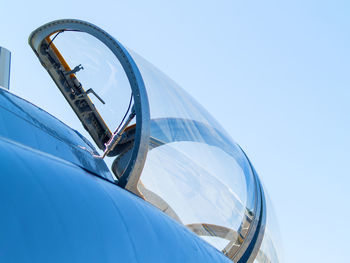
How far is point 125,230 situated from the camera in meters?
3.42

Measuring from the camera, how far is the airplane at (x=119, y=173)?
292 cm

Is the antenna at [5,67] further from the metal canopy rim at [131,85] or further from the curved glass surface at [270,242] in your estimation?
the curved glass surface at [270,242]

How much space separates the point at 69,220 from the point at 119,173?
318cm

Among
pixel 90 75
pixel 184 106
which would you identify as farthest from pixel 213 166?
pixel 90 75

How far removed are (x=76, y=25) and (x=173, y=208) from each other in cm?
287

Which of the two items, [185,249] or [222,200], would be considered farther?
[222,200]

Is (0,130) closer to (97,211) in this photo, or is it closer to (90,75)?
(97,211)

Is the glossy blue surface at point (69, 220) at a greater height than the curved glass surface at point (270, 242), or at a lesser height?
greater

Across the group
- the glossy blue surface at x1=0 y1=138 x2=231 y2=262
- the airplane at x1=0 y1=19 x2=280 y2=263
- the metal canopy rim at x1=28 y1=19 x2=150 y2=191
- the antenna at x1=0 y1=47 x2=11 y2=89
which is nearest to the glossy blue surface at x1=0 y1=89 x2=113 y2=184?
the airplane at x1=0 y1=19 x2=280 y2=263

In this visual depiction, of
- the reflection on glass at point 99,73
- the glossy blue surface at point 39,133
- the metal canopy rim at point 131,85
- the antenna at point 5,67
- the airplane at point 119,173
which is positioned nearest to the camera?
the airplane at point 119,173

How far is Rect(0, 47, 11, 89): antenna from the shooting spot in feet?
32.2

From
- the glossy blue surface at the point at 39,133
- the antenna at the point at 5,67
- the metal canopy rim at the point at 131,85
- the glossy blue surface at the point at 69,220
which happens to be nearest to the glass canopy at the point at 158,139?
the metal canopy rim at the point at 131,85

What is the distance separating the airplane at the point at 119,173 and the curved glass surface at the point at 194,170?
20 mm

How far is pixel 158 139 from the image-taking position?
5.73 meters
